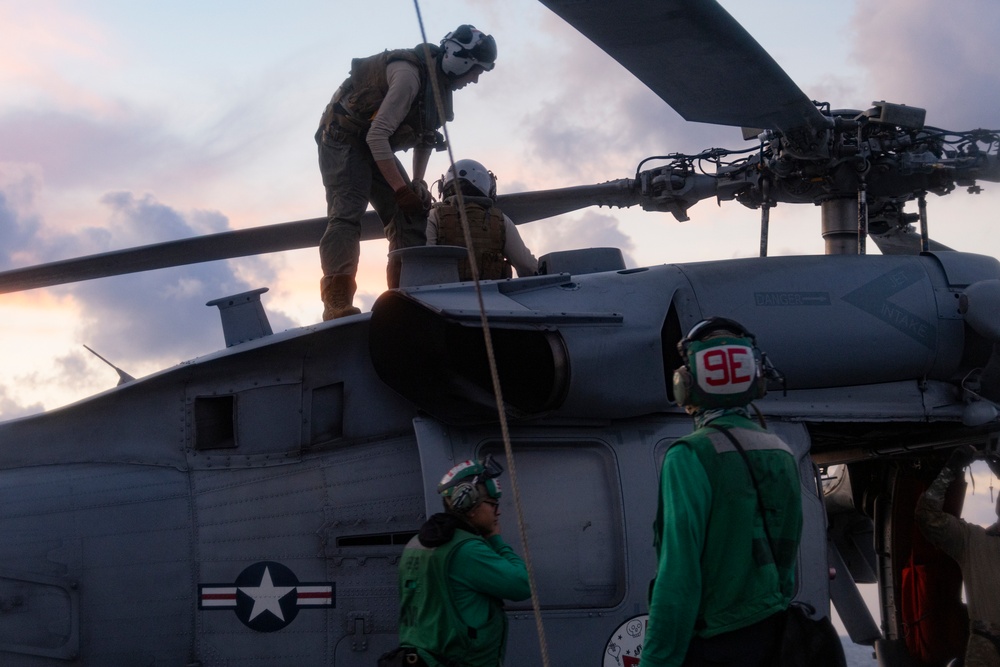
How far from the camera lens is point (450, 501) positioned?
145 inches

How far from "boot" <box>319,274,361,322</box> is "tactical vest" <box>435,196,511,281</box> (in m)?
0.55

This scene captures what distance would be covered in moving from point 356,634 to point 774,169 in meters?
3.18

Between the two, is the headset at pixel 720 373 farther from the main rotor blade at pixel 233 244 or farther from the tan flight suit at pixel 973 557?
the main rotor blade at pixel 233 244

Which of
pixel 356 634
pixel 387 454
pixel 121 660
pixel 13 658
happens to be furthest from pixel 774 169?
pixel 13 658

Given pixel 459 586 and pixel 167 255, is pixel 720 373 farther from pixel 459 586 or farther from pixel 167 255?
pixel 167 255

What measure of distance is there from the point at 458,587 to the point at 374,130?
107 inches

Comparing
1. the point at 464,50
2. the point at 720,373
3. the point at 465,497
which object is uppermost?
the point at 464,50

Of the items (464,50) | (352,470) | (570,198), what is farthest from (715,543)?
(570,198)

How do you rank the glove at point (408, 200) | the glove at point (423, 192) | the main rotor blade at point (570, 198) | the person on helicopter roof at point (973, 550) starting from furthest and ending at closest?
the main rotor blade at point (570, 198), the glove at point (423, 192), the glove at point (408, 200), the person on helicopter roof at point (973, 550)

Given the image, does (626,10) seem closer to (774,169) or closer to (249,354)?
(774,169)

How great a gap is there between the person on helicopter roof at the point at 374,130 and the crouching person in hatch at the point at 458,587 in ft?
6.24

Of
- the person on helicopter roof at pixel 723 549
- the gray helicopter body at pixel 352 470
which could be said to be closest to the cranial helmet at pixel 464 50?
the gray helicopter body at pixel 352 470

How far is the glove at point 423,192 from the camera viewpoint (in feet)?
18.6

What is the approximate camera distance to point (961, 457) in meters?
5.32
